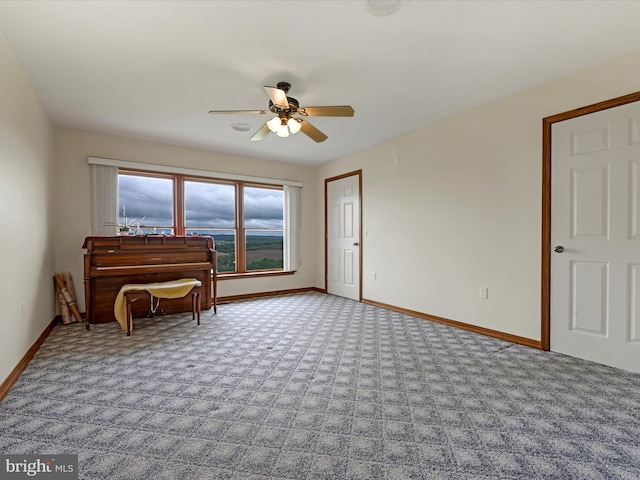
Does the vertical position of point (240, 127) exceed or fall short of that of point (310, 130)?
it exceeds it

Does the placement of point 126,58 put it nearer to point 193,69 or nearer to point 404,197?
point 193,69

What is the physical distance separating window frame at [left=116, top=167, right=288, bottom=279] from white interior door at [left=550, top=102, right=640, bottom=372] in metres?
3.94

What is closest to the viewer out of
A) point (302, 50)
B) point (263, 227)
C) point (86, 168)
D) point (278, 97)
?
point (302, 50)

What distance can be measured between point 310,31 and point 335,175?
3369 mm

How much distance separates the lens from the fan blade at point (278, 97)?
2.28 meters

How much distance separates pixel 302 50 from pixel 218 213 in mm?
3274

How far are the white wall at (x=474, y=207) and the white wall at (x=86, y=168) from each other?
221 cm

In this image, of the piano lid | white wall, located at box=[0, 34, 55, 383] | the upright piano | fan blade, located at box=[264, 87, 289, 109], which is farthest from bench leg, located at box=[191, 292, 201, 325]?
fan blade, located at box=[264, 87, 289, 109]

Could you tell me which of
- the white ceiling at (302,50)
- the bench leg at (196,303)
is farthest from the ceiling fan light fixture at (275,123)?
the bench leg at (196,303)

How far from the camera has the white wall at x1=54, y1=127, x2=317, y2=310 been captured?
12.5 ft

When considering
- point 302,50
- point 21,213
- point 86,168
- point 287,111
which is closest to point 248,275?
point 86,168

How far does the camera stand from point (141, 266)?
3639 mm

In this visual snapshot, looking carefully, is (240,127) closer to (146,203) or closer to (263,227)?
(146,203)

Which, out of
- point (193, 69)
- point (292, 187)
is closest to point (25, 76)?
point (193, 69)
